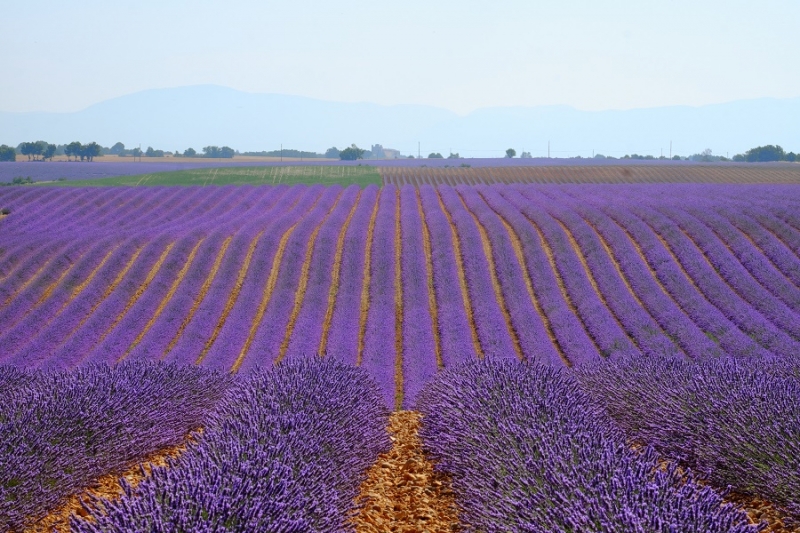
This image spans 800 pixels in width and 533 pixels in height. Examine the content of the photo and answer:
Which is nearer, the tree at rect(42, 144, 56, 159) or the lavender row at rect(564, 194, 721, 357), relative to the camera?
the lavender row at rect(564, 194, 721, 357)

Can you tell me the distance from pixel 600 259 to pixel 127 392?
1464cm

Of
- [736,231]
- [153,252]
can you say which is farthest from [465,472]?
[736,231]

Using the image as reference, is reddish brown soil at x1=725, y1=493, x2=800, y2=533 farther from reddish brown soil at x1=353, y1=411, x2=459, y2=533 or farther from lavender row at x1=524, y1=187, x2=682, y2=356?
lavender row at x1=524, y1=187, x2=682, y2=356

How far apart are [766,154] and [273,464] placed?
100m

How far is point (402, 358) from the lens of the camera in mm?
14391

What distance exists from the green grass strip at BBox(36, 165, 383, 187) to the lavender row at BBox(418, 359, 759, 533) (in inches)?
1203

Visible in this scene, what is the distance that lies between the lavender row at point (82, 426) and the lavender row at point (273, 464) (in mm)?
909

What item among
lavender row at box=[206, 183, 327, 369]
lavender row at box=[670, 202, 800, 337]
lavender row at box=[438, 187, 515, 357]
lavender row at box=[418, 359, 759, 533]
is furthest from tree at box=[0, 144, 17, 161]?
lavender row at box=[418, 359, 759, 533]

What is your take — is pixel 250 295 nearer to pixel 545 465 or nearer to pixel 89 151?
pixel 545 465

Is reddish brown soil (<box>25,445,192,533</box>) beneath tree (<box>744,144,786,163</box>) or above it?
beneath

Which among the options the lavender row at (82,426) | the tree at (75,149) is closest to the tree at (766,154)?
the tree at (75,149)

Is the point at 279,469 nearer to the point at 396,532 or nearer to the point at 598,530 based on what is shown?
the point at 396,532

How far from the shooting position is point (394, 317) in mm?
16406

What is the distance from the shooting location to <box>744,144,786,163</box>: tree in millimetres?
87812
